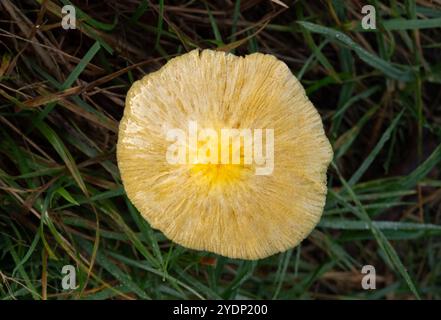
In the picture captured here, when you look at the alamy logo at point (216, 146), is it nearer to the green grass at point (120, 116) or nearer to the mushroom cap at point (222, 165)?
the mushroom cap at point (222, 165)

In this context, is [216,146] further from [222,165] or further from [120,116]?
[120,116]

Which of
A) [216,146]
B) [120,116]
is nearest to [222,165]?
[216,146]

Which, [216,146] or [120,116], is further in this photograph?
[120,116]

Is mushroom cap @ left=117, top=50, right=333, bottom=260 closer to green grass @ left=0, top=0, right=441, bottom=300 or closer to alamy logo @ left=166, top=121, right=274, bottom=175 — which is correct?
alamy logo @ left=166, top=121, right=274, bottom=175

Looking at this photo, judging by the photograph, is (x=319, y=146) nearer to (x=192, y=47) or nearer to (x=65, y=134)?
(x=192, y=47)

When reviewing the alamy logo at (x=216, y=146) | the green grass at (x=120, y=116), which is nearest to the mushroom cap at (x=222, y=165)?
the alamy logo at (x=216, y=146)

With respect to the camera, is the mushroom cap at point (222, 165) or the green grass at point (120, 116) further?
the green grass at point (120, 116)
